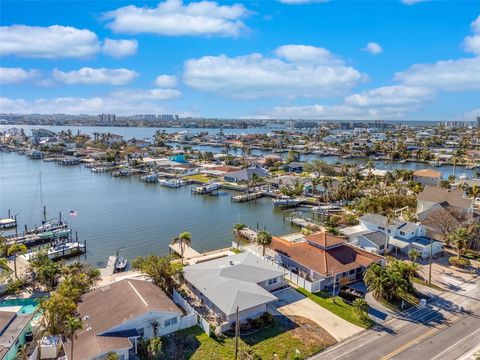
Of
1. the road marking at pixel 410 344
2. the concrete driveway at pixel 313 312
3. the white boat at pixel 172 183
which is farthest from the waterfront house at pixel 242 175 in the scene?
the road marking at pixel 410 344

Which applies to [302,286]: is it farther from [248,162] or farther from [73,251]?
[248,162]

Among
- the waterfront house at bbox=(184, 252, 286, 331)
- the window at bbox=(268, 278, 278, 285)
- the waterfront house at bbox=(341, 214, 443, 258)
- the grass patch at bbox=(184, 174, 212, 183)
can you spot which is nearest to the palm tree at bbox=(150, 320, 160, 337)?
the waterfront house at bbox=(184, 252, 286, 331)

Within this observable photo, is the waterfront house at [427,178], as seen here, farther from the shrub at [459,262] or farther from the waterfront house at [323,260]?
the waterfront house at [323,260]

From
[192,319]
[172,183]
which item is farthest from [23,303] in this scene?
[172,183]

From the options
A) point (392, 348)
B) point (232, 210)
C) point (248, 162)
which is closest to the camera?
point (392, 348)

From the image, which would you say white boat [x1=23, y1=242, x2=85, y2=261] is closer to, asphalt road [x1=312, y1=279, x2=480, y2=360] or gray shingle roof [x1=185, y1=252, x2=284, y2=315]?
gray shingle roof [x1=185, y1=252, x2=284, y2=315]

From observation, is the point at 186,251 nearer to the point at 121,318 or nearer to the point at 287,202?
the point at 121,318

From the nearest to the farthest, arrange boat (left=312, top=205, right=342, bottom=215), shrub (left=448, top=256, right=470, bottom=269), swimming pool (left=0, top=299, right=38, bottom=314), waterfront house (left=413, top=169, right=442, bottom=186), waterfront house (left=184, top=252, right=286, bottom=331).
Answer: waterfront house (left=184, top=252, right=286, bottom=331) → swimming pool (left=0, top=299, right=38, bottom=314) → shrub (left=448, top=256, right=470, bottom=269) → boat (left=312, top=205, right=342, bottom=215) → waterfront house (left=413, top=169, right=442, bottom=186)

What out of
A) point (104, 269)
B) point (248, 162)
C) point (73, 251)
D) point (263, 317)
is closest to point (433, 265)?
point (263, 317)
